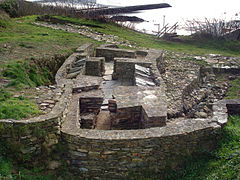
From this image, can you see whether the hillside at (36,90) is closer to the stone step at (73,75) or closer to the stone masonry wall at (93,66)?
the stone step at (73,75)

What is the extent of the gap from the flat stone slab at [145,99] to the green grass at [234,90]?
12.5 ft

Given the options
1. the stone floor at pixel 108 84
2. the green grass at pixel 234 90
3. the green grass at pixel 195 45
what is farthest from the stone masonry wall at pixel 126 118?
the green grass at pixel 195 45

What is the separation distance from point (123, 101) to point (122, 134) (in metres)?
1.35

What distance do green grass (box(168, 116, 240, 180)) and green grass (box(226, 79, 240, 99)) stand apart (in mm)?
3763

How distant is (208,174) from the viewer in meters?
4.91

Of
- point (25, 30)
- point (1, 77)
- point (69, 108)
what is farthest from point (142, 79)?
point (25, 30)

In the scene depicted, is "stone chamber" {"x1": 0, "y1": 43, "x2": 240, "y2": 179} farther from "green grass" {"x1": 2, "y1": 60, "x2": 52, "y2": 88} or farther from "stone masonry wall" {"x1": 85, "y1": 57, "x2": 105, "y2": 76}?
"stone masonry wall" {"x1": 85, "y1": 57, "x2": 105, "y2": 76}

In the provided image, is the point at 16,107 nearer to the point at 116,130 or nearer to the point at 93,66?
the point at 116,130

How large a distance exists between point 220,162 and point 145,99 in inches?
91.2

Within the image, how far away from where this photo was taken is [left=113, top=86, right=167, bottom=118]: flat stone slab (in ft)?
18.6

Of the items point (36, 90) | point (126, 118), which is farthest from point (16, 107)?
point (126, 118)

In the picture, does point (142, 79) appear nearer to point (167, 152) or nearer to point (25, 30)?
point (167, 152)

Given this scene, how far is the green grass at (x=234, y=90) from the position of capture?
9.00 metres

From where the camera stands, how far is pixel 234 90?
966cm
